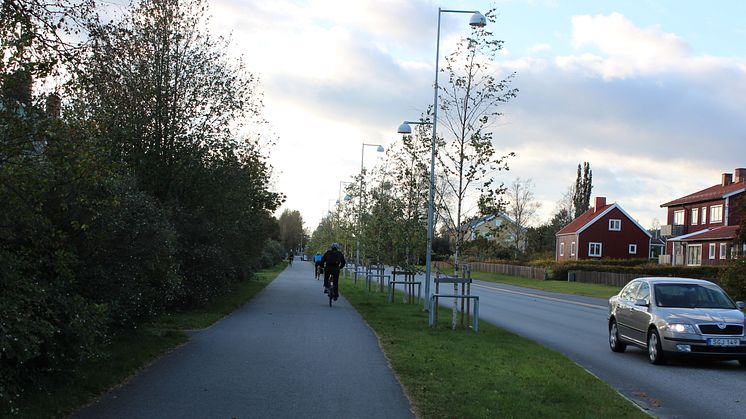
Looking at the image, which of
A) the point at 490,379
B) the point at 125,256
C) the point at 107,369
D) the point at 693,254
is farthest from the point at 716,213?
the point at 107,369

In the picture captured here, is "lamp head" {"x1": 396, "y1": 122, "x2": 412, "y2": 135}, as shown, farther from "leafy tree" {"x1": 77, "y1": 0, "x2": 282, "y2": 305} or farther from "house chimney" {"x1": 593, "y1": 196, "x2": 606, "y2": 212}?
"house chimney" {"x1": 593, "y1": 196, "x2": 606, "y2": 212}

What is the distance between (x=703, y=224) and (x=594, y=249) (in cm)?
1578

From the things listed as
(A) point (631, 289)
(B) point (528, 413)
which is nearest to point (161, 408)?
(B) point (528, 413)

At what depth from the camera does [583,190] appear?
3905 inches

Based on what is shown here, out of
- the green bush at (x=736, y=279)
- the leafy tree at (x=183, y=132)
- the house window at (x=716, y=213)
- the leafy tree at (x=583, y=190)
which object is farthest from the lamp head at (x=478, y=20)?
the leafy tree at (x=583, y=190)

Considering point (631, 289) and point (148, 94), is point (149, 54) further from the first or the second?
point (631, 289)

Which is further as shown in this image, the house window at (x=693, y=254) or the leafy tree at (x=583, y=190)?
the leafy tree at (x=583, y=190)

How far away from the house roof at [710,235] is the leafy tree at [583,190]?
37996 millimetres

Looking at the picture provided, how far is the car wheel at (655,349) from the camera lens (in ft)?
41.3

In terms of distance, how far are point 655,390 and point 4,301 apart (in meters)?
8.13

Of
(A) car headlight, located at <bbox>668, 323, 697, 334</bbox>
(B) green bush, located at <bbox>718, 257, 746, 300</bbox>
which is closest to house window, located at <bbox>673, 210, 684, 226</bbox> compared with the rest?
(B) green bush, located at <bbox>718, 257, 746, 300</bbox>

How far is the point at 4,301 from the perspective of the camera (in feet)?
19.5

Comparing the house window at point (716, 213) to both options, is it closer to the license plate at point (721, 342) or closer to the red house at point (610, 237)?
the red house at point (610, 237)

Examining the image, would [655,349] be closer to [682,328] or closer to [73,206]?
[682,328]
